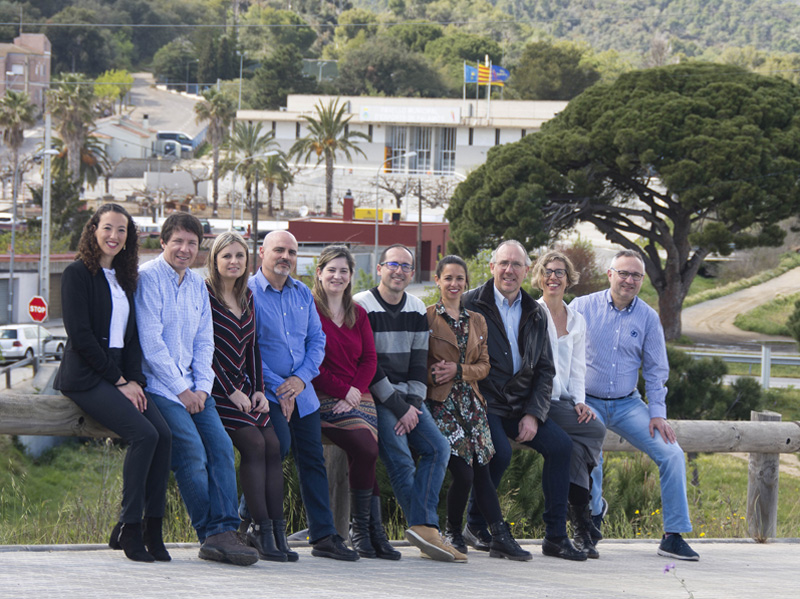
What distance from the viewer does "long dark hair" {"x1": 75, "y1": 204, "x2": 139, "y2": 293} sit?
5.03m

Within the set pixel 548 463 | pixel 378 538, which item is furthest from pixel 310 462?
pixel 548 463

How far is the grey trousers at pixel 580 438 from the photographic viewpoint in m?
5.98

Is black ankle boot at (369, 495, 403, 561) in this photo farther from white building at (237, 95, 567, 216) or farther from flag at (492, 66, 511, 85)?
flag at (492, 66, 511, 85)

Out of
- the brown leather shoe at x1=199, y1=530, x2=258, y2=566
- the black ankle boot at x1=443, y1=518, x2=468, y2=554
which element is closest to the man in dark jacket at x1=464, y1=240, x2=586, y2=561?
the black ankle boot at x1=443, y1=518, x2=468, y2=554

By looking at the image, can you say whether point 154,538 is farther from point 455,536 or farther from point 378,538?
point 455,536

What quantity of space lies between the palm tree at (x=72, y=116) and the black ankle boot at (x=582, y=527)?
65829mm

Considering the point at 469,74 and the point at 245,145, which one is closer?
the point at 245,145

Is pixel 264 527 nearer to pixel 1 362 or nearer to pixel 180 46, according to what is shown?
pixel 1 362

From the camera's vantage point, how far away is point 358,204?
81.9m

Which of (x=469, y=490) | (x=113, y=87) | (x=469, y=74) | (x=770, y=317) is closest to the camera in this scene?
(x=469, y=490)

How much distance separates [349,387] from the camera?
Result: 557cm

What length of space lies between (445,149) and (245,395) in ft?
274

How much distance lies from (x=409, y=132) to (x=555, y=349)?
274 feet

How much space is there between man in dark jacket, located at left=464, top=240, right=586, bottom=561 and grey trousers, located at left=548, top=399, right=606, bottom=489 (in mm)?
128
